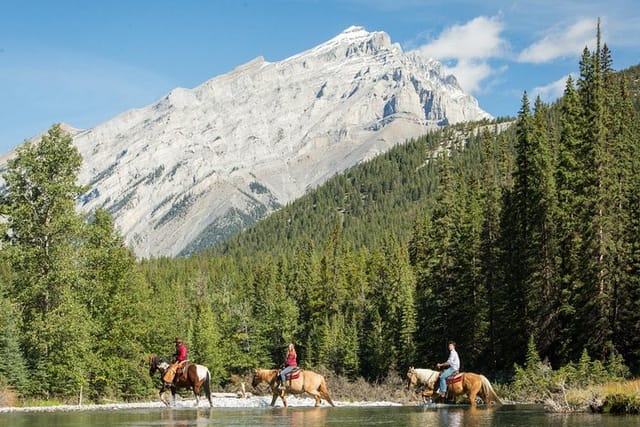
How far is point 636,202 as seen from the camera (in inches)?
2119

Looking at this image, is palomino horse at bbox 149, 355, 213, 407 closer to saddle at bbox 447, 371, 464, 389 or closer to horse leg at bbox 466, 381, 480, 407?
saddle at bbox 447, 371, 464, 389

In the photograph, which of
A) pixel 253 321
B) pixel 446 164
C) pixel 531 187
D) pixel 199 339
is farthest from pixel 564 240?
pixel 253 321

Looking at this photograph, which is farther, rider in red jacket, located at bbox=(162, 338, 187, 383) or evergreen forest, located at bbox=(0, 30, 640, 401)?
evergreen forest, located at bbox=(0, 30, 640, 401)

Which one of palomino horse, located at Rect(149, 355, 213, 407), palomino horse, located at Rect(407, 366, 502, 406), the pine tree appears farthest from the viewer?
the pine tree

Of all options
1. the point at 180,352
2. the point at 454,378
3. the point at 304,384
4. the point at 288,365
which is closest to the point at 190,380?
the point at 180,352

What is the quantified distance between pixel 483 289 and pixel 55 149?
124 ft

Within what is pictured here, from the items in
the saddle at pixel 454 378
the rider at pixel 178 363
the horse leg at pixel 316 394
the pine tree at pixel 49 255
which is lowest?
the horse leg at pixel 316 394

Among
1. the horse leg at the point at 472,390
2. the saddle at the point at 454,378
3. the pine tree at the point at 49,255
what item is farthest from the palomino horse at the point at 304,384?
the pine tree at the point at 49,255

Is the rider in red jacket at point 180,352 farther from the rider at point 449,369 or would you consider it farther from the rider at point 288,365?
the rider at point 449,369

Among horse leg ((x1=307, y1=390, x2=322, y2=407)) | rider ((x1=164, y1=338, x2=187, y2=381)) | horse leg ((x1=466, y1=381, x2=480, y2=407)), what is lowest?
horse leg ((x1=307, y1=390, x2=322, y2=407))

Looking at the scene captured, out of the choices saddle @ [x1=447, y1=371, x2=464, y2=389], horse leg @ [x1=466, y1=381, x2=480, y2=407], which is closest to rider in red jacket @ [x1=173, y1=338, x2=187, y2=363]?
saddle @ [x1=447, y1=371, x2=464, y2=389]

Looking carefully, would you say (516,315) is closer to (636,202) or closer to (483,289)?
(483,289)

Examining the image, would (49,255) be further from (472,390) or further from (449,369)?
(472,390)

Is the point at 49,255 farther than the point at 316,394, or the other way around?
the point at 49,255
